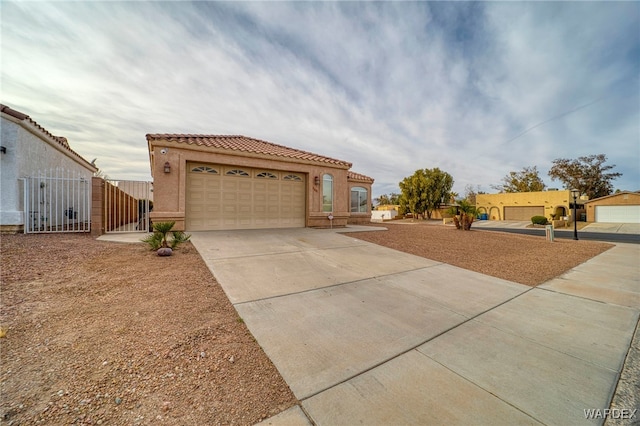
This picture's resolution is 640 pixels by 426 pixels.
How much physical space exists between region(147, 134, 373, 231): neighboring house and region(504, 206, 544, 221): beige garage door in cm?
3300

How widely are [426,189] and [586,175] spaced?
30.5 metres

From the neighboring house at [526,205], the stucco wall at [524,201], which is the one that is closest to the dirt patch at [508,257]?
the neighboring house at [526,205]

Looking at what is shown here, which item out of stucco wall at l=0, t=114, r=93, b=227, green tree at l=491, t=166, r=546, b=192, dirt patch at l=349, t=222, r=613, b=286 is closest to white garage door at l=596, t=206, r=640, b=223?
green tree at l=491, t=166, r=546, b=192

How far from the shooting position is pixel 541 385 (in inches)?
86.3

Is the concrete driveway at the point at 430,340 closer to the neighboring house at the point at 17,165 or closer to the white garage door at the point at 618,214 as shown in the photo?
the neighboring house at the point at 17,165

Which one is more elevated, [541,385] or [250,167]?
[250,167]

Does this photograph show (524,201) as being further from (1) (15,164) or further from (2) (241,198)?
(1) (15,164)

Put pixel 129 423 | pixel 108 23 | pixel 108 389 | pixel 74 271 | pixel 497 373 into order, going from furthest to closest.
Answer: pixel 108 23
pixel 74 271
pixel 497 373
pixel 108 389
pixel 129 423

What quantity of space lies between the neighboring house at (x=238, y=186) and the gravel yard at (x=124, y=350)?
4.62m

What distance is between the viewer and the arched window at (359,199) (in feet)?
57.8

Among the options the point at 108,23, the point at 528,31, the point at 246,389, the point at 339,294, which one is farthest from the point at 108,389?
the point at 528,31

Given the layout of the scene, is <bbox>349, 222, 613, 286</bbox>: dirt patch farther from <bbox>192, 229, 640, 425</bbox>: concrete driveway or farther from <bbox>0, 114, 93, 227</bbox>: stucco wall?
<bbox>0, 114, 93, 227</bbox>: stucco wall

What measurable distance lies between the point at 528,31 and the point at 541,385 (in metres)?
11.5

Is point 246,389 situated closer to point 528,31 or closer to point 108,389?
point 108,389
